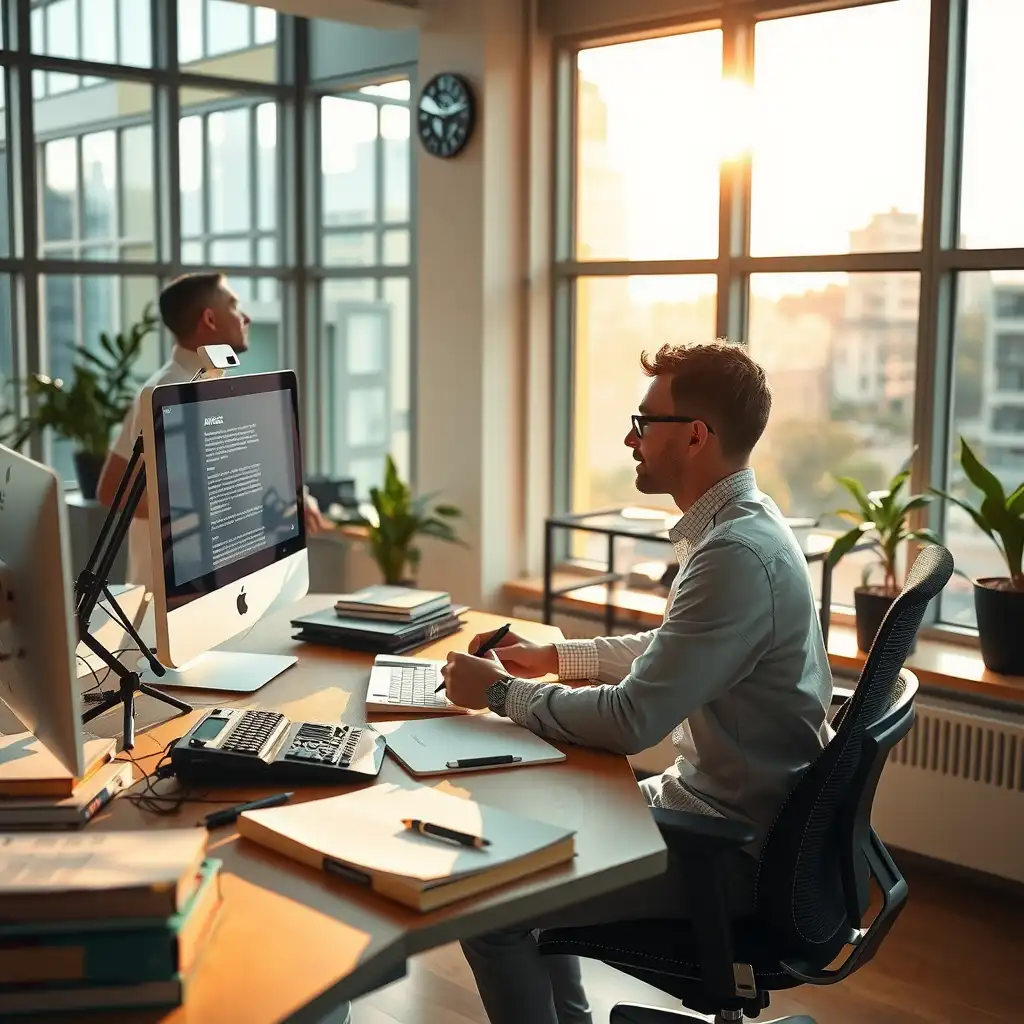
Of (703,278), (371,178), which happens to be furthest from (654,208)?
(371,178)

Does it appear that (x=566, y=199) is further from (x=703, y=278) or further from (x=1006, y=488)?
(x=1006, y=488)

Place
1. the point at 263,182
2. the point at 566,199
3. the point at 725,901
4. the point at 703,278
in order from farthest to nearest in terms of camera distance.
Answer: the point at 263,182
the point at 566,199
the point at 703,278
the point at 725,901

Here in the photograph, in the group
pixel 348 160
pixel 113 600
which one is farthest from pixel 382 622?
pixel 348 160

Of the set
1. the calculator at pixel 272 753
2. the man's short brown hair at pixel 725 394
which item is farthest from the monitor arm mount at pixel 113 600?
the man's short brown hair at pixel 725 394

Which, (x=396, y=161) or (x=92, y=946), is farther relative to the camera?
(x=396, y=161)

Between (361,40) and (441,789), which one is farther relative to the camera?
(361,40)

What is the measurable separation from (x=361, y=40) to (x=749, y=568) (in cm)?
382

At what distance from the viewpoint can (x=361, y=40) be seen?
200 inches

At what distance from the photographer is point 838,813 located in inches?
75.7

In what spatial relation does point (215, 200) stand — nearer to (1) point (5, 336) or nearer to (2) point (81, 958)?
(1) point (5, 336)

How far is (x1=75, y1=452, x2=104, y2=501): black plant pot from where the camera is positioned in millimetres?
4754

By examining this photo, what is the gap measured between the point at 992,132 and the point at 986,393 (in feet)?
2.35

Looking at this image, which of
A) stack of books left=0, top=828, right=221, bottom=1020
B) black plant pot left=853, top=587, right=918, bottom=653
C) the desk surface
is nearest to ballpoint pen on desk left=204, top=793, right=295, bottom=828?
the desk surface

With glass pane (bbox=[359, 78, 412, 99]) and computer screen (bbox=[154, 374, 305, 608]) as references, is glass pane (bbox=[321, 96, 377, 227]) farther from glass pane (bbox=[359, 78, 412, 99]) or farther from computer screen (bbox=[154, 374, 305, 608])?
computer screen (bbox=[154, 374, 305, 608])
